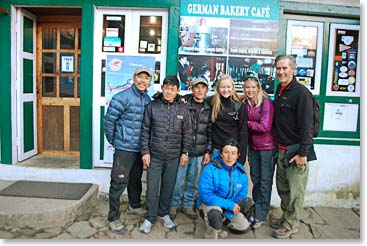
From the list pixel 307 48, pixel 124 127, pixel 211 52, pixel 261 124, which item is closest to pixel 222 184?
pixel 261 124

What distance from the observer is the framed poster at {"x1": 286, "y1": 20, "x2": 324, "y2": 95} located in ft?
13.7

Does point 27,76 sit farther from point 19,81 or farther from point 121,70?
point 121,70

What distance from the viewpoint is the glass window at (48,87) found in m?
4.84

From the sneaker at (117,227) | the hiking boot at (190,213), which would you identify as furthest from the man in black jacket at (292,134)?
the sneaker at (117,227)

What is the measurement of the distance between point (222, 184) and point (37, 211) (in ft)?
6.45

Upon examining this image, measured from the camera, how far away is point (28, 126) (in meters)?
4.57

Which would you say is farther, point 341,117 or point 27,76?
point 27,76

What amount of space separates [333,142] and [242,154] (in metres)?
1.76

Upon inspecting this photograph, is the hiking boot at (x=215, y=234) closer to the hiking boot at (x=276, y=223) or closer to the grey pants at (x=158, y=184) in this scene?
the grey pants at (x=158, y=184)

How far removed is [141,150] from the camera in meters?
3.15

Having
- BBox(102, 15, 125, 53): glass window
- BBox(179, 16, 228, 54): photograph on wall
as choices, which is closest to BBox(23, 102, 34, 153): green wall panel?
BBox(102, 15, 125, 53): glass window

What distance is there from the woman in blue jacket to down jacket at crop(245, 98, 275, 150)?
0.34 meters

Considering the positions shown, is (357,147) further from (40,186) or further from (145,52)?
(40,186)

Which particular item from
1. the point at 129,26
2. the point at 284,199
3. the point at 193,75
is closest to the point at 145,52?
the point at 129,26
